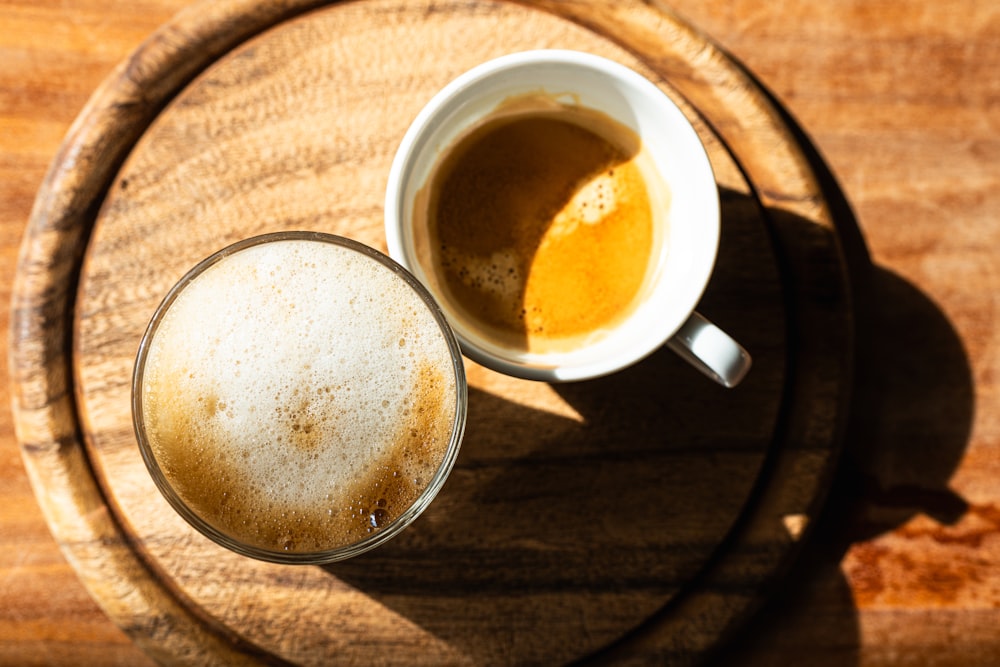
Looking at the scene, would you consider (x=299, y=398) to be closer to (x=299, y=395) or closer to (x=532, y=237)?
(x=299, y=395)

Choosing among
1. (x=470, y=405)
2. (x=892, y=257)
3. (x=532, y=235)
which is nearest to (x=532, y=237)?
(x=532, y=235)

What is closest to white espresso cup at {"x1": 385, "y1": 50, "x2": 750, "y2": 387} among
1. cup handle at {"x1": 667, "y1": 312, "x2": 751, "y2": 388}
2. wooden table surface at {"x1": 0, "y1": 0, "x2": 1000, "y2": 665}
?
cup handle at {"x1": 667, "y1": 312, "x2": 751, "y2": 388}

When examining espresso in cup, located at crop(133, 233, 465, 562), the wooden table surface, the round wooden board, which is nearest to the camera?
espresso in cup, located at crop(133, 233, 465, 562)

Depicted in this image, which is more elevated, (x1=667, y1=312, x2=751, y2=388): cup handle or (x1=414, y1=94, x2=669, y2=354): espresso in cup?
(x1=414, y1=94, x2=669, y2=354): espresso in cup

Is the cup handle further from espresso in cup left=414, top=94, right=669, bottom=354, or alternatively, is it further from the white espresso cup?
espresso in cup left=414, top=94, right=669, bottom=354

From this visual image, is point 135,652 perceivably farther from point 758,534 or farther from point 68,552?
point 758,534

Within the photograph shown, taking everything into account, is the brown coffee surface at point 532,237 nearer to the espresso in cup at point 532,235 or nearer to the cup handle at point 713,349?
the espresso in cup at point 532,235

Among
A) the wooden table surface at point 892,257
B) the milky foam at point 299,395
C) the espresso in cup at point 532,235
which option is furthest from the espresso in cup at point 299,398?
the wooden table surface at point 892,257

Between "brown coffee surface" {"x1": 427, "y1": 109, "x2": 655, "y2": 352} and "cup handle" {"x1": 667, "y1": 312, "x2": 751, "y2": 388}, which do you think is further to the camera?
"brown coffee surface" {"x1": 427, "y1": 109, "x2": 655, "y2": 352}
